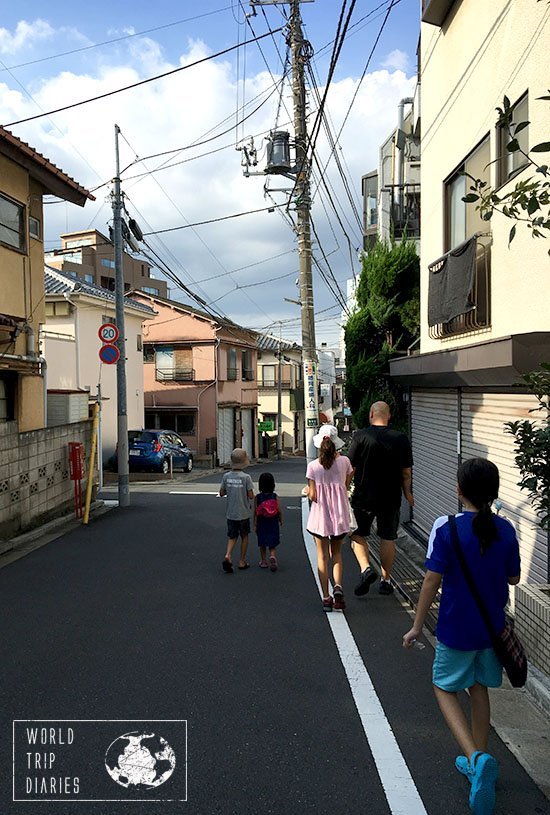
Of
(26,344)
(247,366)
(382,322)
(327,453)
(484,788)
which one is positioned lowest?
(484,788)

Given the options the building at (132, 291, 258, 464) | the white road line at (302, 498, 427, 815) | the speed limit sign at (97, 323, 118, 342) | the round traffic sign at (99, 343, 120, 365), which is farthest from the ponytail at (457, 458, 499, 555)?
the building at (132, 291, 258, 464)

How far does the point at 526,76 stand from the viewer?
5.78 m

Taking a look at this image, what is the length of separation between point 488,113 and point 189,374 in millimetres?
27975

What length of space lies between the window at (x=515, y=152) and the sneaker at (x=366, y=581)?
394 centimetres

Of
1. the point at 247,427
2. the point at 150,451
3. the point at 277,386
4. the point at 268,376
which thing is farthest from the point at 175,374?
the point at 268,376

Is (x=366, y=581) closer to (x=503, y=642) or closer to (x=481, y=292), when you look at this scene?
(x=503, y=642)

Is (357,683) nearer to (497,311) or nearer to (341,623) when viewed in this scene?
(341,623)

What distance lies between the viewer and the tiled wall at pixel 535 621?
4.07 m

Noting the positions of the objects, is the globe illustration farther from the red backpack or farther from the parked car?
the parked car

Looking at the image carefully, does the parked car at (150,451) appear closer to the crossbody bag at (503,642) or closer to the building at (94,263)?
the crossbody bag at (503,642)

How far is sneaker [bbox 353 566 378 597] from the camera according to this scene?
6.03 m

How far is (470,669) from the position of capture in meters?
3.09

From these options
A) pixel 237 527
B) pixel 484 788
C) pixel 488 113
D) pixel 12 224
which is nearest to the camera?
pixel 484 788

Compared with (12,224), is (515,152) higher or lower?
lower
